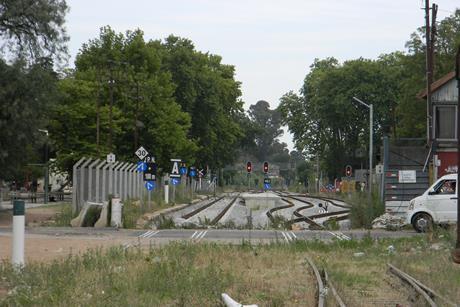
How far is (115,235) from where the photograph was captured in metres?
24.0

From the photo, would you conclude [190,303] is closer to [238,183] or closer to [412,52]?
[412,52]

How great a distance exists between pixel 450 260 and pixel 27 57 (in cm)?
2350

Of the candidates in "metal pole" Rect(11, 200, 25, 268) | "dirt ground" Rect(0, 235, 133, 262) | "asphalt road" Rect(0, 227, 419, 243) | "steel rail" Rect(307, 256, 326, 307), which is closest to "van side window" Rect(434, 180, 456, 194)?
"asphalt road" Rect(0, 227, 419, 243)

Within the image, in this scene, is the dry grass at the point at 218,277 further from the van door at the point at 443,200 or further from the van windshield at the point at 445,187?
the van windshield at the point at 445,187

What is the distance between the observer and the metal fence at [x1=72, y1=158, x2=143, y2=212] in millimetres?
31281

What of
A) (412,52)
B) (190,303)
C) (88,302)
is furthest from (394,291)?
(412,52)

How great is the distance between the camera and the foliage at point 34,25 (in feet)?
107

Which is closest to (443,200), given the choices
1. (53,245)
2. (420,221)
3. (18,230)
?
(420,221)

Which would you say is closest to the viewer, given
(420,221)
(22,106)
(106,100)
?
(420,221)

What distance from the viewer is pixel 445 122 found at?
44.7 m

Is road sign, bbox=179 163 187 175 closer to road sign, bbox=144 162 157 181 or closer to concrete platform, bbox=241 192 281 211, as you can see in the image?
concrete platform, bbox=241 192 281 211

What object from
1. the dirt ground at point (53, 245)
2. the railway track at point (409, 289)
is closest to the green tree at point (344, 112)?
the dirt ground at point (53, 245)

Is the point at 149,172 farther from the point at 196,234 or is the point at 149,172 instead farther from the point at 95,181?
the point at 196,234

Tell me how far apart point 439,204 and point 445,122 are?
21431 millimetres
